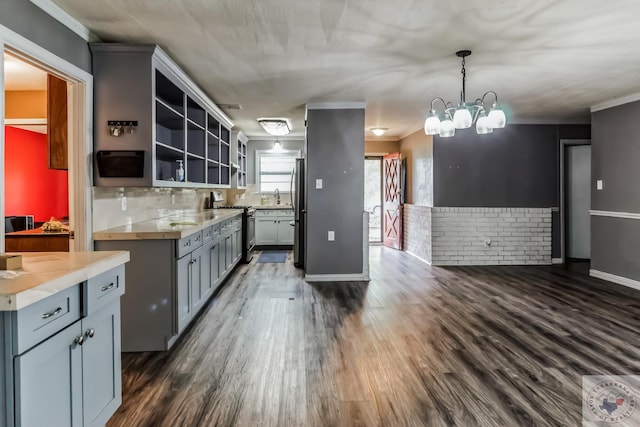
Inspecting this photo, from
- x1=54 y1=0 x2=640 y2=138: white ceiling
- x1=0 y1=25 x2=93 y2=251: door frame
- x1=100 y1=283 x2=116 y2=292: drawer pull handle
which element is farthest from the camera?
x1=0 y1=25 x2=93 y2=251: door frame

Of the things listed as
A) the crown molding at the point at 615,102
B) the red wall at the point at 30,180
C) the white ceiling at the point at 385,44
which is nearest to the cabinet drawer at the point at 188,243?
the white ceiling at the point at 385,44

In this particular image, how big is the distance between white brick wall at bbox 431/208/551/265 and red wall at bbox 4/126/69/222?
5730 mm

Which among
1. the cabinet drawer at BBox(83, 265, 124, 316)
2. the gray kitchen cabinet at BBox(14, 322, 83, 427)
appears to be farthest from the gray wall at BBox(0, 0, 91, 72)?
the gray kitchen cabinet at BBox(14, 322, 83, 427)

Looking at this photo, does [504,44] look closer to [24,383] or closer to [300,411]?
[300,411]

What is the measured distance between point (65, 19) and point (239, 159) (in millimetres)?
4945

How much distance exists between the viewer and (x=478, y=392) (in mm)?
2301

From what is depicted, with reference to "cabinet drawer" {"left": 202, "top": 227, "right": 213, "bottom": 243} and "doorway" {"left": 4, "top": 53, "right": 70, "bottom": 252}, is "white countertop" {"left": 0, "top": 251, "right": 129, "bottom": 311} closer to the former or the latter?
"doorway" {"left": 4, "top": 53, "right": 70, "bottom": 252}

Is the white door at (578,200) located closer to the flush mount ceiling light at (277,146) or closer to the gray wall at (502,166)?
the gray wall at (502,166)

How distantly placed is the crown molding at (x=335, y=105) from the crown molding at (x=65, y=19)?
8.85 feet

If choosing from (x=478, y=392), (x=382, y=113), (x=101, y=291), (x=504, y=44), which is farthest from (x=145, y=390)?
(x=382, y=113)

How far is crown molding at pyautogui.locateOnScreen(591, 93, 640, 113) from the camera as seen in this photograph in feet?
15.5

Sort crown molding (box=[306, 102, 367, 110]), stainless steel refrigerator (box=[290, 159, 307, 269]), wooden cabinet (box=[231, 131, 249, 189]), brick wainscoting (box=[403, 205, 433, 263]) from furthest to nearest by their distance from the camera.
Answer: wooden cabinet (box=[231, 131, 249, 189]), brick wainscoting (box=[403, 205, 433, 263]), stainless steel refrigerator (box=[290, 159, 307, 269]), crown molding (box=[306, 102, 367, 110])

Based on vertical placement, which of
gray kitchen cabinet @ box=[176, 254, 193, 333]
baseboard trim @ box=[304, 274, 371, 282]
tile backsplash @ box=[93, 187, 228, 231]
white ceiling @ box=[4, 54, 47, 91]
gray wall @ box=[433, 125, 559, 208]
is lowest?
baseboard trim @ box=[304, 274, 371, 282]

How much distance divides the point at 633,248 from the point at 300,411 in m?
4.87
